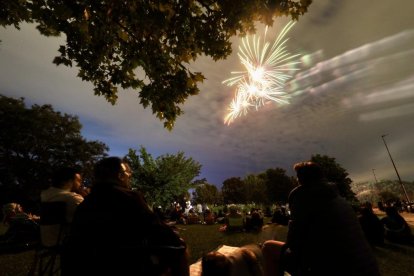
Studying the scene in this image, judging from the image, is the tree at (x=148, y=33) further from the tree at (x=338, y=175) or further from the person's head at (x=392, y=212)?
the tree at (x=338, y=175)

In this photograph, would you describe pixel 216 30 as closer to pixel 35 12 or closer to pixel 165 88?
pixel 165 88

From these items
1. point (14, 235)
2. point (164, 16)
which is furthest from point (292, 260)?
point (14, 235)

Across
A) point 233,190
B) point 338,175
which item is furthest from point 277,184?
point 338,175

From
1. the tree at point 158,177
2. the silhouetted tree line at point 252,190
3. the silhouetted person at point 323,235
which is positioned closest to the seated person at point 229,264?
the silhouetted person at point 323,235

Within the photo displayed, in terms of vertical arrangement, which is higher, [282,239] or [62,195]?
[62,195]

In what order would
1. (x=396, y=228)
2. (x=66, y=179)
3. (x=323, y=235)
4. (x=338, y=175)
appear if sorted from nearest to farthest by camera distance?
(x=323, y=235)
(x=66, y=179)
(x=396, y=228)
(x=338, y=175)

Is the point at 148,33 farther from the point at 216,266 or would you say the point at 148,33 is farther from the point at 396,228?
the point at 396,228

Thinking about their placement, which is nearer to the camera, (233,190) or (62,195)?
(62,195)

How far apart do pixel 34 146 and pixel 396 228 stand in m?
45.2

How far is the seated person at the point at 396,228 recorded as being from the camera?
392 inches

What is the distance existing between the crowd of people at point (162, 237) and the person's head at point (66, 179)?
14 mm

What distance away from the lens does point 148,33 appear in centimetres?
611

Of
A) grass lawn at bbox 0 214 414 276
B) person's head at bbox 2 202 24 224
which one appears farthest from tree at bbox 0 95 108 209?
grass lawn at bbox 0 214 414 276

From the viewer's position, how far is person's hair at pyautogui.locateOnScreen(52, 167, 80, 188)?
398 cm
